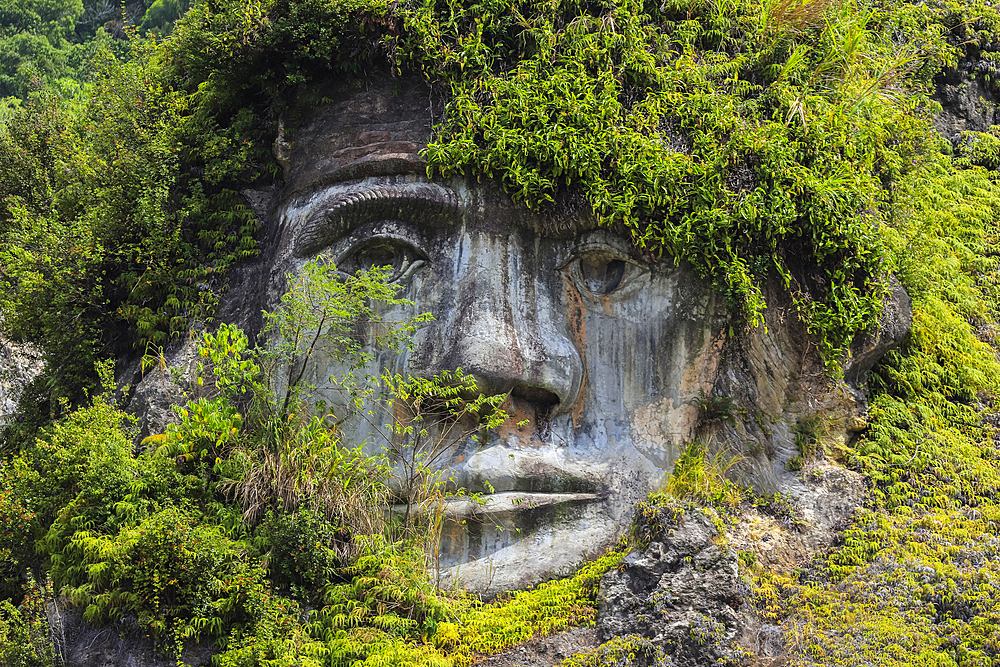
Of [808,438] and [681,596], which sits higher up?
[808,438]

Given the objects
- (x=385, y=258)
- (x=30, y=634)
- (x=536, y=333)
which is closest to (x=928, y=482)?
(x=536, y=333)

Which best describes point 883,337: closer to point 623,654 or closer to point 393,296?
point 623,654

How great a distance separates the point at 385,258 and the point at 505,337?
1.23 meters

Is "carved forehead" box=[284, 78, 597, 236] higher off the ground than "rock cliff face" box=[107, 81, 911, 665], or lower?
higher

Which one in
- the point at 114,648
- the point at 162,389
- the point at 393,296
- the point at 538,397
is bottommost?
the point at 114,648

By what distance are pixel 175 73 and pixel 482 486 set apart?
4.94m

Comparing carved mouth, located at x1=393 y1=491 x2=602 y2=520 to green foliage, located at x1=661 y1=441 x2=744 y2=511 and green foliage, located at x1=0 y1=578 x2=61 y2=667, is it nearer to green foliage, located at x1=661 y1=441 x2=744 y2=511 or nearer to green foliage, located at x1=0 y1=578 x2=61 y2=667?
green foliage, located at x1=661 y1=441 x2=744 y2=511

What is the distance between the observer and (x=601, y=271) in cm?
726

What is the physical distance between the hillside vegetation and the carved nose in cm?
29

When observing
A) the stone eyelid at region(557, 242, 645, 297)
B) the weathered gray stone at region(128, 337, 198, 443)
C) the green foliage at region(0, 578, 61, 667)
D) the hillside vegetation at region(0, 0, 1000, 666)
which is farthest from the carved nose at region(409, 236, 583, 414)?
the green foliage at region(0, 578, 61, 667)

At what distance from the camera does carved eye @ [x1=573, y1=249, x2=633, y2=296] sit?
7195mm

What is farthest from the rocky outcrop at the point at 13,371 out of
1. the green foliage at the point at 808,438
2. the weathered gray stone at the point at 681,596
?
the green foliage at the point at 808,438

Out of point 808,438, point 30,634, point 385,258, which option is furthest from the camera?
point 808,438

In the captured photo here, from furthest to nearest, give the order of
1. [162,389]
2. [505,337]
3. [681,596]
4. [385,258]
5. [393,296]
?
[385,258], [162,389], [393,296], [505,337], [681,596]
